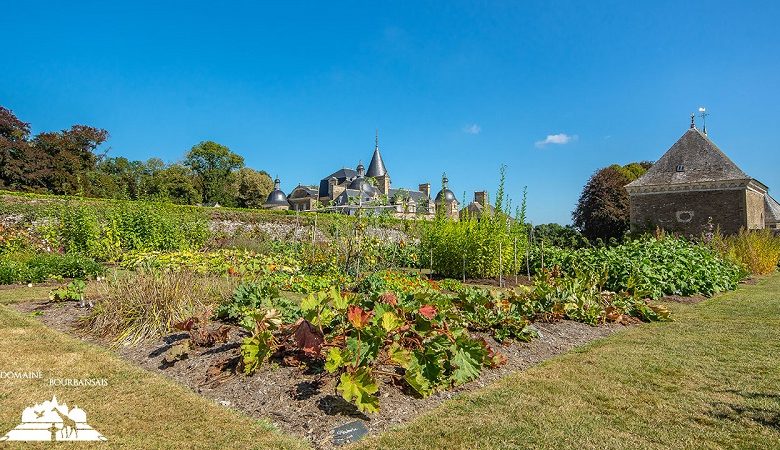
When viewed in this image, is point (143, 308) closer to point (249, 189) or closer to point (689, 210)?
point (689, 210)

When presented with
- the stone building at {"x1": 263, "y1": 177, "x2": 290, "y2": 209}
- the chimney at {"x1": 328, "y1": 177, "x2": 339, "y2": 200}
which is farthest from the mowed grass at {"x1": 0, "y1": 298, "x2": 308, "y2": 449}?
the chimney at {"x1": 328, "y1": 177, "x2": 339, "y2": 200}

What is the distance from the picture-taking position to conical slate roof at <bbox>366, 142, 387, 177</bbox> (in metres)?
63.1

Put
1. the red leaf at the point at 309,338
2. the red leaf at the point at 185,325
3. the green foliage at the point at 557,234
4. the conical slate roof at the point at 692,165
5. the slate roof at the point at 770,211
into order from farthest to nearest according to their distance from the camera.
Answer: the slate roof at the point at 770,211 → the conical slate roof at the point at 692,165 → the green foliage at the point at 557,234 → the red leaf at the point at 185,325 → the red leaf at the point at 309,338

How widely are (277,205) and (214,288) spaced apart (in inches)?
2159

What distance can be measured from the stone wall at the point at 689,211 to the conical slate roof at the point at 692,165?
0.63 meters

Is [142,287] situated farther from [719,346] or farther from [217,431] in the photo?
[719,346]

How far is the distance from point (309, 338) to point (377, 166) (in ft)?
198

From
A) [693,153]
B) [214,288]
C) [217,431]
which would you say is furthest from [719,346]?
[693,153]

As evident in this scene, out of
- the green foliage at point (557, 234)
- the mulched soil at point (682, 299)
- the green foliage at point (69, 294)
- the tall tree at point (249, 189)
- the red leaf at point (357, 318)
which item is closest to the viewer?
the red leaf at point (357, 318)

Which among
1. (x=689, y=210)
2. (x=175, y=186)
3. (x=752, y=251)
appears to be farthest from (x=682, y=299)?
(x=175, y=186)

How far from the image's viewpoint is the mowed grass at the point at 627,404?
279 centimetres

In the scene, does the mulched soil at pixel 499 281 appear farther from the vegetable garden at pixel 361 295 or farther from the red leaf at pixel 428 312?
the red leaf at pixel 428 312

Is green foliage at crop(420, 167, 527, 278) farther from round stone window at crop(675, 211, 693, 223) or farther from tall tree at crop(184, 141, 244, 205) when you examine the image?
tall tree at crop(184, 141, 244, 205)

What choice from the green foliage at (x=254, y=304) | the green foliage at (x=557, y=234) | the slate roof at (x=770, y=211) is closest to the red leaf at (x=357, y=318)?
the green foliage at (x=254, y=304)
